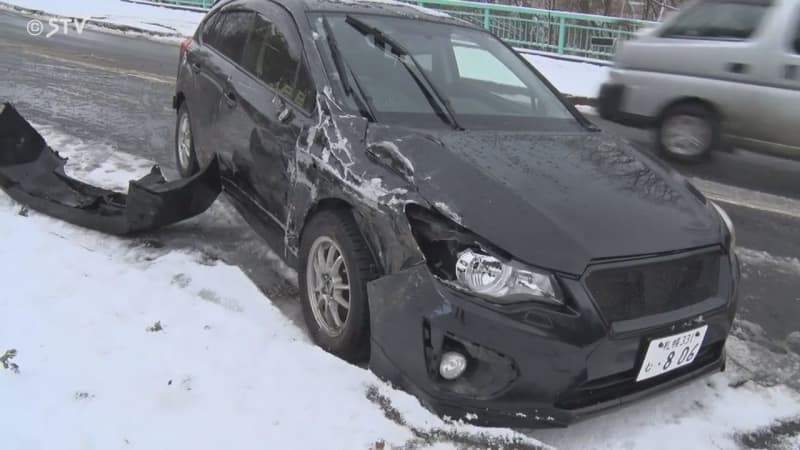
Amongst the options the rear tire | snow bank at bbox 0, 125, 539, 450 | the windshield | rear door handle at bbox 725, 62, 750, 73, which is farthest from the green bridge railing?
snow bank at bbox 0, 125, 539, 450

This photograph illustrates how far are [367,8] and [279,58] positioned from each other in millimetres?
666

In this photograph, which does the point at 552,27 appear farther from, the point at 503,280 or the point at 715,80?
→ the point at 503,280

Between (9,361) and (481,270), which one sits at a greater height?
(481,270)

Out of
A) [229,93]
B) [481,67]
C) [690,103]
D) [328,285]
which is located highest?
[481,67]

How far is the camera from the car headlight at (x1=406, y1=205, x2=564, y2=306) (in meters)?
2.45

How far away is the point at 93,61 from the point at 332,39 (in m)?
9.80

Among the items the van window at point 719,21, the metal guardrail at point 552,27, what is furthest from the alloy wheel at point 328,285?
the metal guardrail at point 552,27

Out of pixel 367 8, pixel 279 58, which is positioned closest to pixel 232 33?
pixel 279 58

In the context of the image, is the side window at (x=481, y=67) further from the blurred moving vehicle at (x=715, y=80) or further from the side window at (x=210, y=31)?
the blurred moving vehicle at (x=715, y=80)

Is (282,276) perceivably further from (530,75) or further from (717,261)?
(717,261)

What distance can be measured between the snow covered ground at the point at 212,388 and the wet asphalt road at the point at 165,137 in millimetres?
455

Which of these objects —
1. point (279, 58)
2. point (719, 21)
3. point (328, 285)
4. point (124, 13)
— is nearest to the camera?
point (328, 285)

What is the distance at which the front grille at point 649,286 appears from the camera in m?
2.47

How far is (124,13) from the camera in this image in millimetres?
19906
